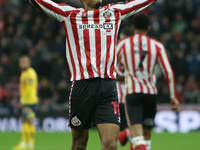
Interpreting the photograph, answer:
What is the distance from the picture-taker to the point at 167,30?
50.2ft

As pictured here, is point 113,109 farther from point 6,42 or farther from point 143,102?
point 6,42

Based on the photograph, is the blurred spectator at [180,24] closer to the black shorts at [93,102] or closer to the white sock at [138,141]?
the white sock at [138,141]

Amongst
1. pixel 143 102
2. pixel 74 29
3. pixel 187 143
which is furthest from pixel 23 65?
pixel 74 29

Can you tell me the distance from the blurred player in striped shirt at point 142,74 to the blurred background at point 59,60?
21.7 ft

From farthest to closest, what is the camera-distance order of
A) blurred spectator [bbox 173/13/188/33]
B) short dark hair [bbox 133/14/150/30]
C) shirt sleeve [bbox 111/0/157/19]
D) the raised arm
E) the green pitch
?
blurred spectator [bbox 173/13/188/33] < the green pitch < the raised arm < short dark hair [bbox 133/14/150/30] < shirt sleeve [bbox 111/0/157/19]

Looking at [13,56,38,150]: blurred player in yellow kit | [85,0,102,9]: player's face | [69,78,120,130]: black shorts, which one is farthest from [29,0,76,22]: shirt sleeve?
[13,56,38,150]: blurred player in yellow kit

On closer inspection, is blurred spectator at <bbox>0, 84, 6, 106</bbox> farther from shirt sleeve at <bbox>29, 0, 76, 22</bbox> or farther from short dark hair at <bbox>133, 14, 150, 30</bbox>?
shirt sleeve at <bbox>29, 0, 76, 22</bbox>

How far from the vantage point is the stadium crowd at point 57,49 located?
1428cm

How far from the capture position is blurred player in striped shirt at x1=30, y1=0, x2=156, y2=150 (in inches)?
176

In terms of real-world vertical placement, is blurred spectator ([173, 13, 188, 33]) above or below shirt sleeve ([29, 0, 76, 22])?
above

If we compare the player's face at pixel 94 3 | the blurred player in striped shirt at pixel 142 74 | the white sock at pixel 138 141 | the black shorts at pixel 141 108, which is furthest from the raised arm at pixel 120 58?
the player's face at pixel 94 3

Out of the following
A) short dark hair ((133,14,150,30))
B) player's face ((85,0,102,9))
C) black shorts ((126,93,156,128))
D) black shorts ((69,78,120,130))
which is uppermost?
player's face ((85,0,102,9))

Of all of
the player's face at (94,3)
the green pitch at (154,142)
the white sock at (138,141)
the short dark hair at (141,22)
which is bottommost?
the green pitch at (154,142)

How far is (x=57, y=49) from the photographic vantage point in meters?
15.4
